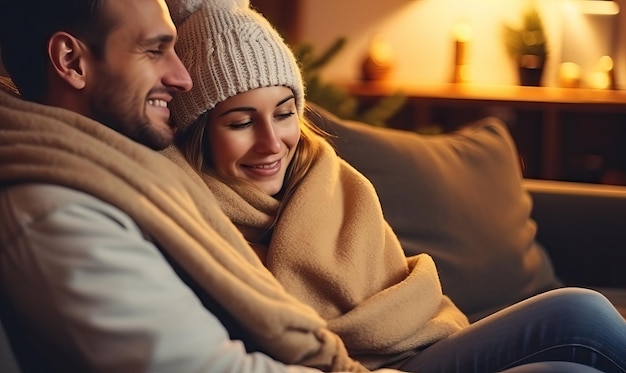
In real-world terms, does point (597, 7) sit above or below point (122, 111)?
below

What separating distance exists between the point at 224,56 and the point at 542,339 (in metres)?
0.66

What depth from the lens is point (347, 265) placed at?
1618 mm

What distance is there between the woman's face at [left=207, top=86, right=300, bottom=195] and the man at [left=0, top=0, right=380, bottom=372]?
16 centimetres

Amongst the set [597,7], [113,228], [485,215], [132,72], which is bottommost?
[485,215]

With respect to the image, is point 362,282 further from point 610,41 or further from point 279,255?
point 610,41

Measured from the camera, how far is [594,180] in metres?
3.47

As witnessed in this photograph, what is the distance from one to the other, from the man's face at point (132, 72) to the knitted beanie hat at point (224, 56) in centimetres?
18

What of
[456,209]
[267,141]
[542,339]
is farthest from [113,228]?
[456,209]

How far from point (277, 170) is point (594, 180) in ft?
6.83

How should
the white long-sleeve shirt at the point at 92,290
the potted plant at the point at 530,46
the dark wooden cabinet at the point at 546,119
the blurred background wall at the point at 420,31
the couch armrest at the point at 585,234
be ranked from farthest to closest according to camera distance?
1. the blurred background wall at the point at 420,31
2. the potted plant at the point at 530,46
3. the dark wooden cabinet at the point at 546,119
4. the couch armrest at the point at 585,234
5. the white long-sleeve shirt at the point at 92,290

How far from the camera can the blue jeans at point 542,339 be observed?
5.07 ft

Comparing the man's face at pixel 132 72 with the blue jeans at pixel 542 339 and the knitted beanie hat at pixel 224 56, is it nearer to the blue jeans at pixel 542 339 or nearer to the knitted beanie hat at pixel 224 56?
the knitted beanie hat at pixel 224 56

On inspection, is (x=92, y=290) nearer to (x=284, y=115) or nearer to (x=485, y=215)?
(x=284, y=115)

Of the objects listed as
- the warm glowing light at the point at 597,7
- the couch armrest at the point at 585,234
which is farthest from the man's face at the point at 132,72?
the warm glowing light at the point at 597,7
